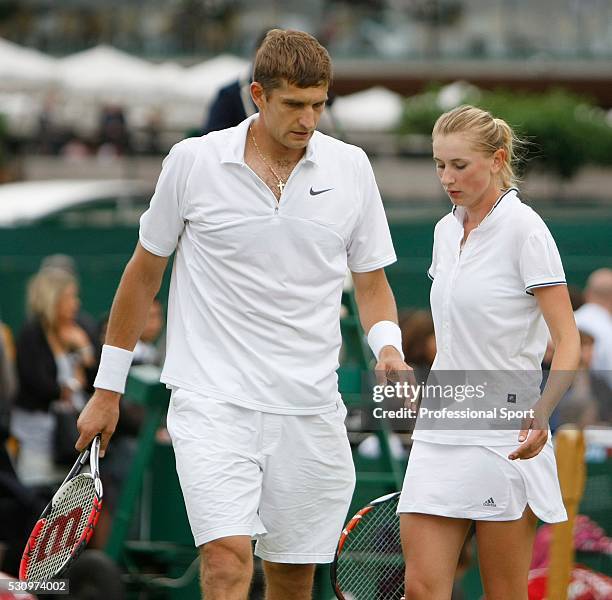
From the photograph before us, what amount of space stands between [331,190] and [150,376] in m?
2.44

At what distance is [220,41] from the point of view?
42688mm

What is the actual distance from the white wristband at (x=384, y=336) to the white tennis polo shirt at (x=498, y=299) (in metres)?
0.20

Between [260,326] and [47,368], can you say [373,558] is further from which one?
[47,368]

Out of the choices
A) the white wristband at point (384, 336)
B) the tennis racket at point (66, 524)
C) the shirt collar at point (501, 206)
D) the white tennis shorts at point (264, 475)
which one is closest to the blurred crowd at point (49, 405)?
the tennis racket at point (66, 524)

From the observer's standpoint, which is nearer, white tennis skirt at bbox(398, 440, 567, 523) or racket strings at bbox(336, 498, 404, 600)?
white tennis skirt at bbox(398, 440, 567, 523)

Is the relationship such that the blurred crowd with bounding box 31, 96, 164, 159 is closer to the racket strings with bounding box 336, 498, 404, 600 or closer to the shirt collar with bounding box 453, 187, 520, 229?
the racket strings with bounding box 336, 498, 404, 600

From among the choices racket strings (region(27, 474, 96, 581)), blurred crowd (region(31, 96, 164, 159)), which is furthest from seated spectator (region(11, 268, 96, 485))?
blurred crowd (region(31, 96, 164, 159))

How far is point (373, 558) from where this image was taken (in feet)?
15.8

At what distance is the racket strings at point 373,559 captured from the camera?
4711 millimetres

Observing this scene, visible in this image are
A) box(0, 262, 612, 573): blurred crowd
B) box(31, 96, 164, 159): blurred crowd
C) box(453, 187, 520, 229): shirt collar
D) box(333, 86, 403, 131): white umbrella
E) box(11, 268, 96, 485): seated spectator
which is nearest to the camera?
box(453, 187, 520, 229): shirt collar

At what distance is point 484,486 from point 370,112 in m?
29.7

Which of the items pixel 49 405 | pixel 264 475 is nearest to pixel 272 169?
pixel 264 475

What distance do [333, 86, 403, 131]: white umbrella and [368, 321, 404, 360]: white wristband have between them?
2745 cm

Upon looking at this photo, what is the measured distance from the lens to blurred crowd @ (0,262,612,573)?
7082 millimetres
